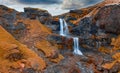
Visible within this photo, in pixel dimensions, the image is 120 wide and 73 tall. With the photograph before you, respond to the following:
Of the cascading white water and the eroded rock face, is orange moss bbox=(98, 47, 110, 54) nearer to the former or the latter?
the cascading white water

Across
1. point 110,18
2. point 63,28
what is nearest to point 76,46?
point 110,18

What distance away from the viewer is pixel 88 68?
87.8 metres

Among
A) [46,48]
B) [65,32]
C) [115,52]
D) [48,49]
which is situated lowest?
[115,52]

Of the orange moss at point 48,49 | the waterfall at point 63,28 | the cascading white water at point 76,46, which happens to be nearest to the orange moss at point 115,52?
the cascading white water at point 76,46

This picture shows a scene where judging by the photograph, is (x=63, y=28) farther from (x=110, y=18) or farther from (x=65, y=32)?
(x=110, y=18)

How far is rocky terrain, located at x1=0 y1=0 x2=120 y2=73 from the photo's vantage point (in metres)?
80.1

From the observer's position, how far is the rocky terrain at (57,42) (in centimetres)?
8012

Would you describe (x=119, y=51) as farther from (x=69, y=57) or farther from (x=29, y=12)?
(x=29, y=12)

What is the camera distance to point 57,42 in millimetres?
105688

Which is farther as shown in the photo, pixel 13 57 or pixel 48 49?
pixel 48 49

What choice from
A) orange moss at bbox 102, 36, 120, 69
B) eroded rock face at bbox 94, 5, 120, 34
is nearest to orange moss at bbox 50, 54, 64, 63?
orange moss at bbox 102, 36, 120, 69

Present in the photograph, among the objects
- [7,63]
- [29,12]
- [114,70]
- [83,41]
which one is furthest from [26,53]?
[29,12]

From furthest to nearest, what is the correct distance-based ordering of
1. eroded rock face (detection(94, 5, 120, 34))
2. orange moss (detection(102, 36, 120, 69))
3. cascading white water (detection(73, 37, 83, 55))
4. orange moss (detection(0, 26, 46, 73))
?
eroded rock face (detection(94, 5, 120, 34))
cascading white water (detection(73, 37, 83, 55))
orange moss (detection(102, 36, 120, 69))
orange moss (detection(0, 26, 46, 73))

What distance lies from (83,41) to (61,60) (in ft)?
70.3
